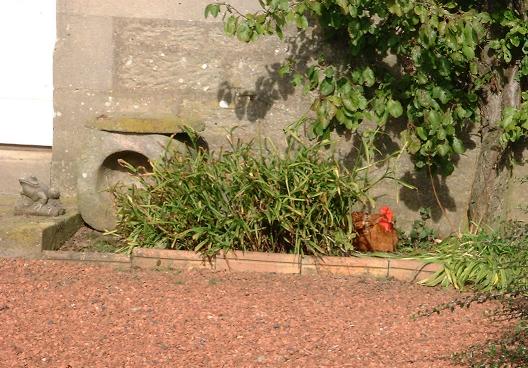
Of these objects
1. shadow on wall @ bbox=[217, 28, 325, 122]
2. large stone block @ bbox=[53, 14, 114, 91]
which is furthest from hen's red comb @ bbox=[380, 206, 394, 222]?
large stone block @ bbox=[53, 14, 114, 91]

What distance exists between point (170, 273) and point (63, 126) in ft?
5.40

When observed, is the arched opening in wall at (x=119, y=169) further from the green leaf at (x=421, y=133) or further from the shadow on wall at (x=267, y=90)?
the green leaf at (x=421, y=133)

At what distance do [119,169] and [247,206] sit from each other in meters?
1.27

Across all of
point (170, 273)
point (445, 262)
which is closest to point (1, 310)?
point (170, 273)

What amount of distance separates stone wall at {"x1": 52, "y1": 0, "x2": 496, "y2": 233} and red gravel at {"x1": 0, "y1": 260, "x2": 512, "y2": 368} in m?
1.29

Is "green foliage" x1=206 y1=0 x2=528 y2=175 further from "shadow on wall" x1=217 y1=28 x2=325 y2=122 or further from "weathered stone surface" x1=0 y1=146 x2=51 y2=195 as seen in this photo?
"weathered stone surface" x1=0 y1=146 x2=51 y2=195

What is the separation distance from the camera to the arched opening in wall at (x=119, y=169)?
259 inches

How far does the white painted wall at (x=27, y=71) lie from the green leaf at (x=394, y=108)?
252 cm

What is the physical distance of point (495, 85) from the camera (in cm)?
641

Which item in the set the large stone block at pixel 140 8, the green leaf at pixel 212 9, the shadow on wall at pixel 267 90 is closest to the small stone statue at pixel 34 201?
the large stone block at pixel 140 8

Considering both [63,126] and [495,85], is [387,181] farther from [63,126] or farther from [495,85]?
[63,126]

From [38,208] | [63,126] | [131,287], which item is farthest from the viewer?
[63,126]

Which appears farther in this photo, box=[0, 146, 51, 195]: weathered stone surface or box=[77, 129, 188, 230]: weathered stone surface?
box=[0, 146, 51, 195]: weathered stone surface

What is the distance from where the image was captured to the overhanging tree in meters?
6.09
